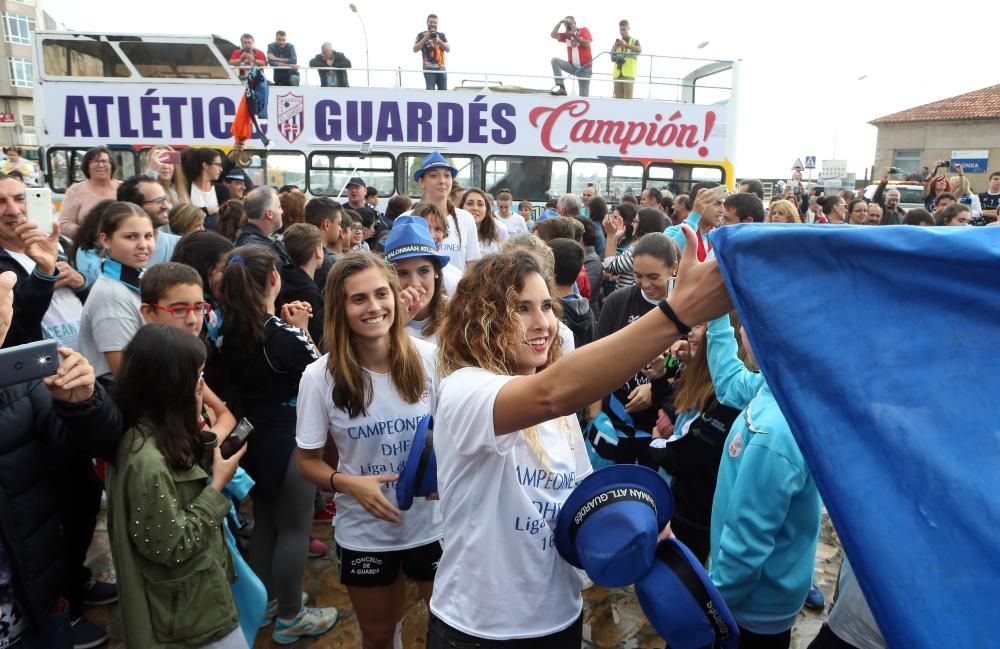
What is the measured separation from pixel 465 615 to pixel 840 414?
104 cm

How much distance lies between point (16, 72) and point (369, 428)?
227 feet

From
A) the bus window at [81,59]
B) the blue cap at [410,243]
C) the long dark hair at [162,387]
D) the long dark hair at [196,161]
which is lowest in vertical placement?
the long dark hair at [162,387]

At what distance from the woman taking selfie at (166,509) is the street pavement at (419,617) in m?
1.02

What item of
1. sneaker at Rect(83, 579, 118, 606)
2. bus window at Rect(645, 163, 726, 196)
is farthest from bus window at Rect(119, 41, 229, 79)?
sneaker at Rect(83, 579, 118, 606)

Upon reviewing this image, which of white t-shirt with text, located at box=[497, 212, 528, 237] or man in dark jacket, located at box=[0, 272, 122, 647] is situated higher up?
white t-shirt with text, located at box=[497, 212, 528, 237]

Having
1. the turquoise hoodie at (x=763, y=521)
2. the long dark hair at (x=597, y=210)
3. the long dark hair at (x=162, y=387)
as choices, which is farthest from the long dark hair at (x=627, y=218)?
the long dark hair at (x=162, y=387)

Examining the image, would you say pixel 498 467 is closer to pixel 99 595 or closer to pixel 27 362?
pixel 27 362

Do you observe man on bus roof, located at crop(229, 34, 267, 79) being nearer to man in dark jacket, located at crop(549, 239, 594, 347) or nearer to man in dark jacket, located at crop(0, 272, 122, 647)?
man in dark jacket, located at crop(549, 239, 594, 347)

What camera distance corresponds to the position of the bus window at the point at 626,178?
13062mm

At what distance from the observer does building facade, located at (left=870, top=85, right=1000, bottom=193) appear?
38125 millimetres

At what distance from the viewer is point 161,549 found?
2.09 meters

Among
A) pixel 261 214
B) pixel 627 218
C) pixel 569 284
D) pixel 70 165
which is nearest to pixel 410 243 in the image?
pixel 569 284

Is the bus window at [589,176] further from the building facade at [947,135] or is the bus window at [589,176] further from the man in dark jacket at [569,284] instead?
the building facade at [947,135]

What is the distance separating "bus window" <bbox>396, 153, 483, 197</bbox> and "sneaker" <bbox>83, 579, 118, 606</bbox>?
9938 millimetres
